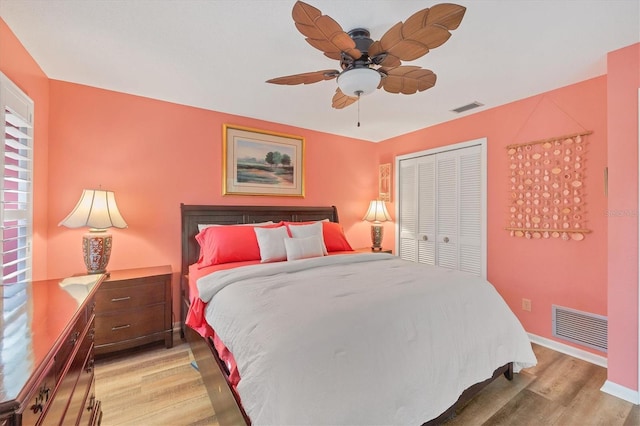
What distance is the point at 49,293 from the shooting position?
3.97 ft

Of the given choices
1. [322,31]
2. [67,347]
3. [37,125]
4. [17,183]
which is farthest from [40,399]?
[37,125]

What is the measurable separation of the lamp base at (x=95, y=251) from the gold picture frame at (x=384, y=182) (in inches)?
139

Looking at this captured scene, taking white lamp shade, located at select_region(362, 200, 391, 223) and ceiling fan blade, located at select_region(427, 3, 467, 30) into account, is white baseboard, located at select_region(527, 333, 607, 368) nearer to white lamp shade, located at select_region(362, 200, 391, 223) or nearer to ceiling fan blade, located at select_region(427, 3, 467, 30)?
white lamp shade, located at select_region(362, 200, 391, 223)

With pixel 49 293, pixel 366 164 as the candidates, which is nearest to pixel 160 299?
pixel 49 293

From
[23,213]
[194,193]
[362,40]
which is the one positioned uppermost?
[362,40]

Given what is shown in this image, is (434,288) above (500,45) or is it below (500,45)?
below

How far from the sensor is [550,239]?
2730 millimetres

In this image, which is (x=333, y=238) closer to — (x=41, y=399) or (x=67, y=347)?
(x=67, y=347)

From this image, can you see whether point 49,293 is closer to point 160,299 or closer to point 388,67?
point 160,299

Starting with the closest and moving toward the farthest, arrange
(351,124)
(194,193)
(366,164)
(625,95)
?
(625,95) < (194,193) < (351,124) < (366,164)

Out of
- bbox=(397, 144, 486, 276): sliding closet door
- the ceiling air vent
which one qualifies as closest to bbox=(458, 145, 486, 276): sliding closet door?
bbox=(397, 144, 486, 276): sliding closet door

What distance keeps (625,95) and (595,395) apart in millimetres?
2100

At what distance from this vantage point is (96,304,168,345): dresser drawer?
7.65 ft

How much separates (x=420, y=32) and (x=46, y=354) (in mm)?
1862
